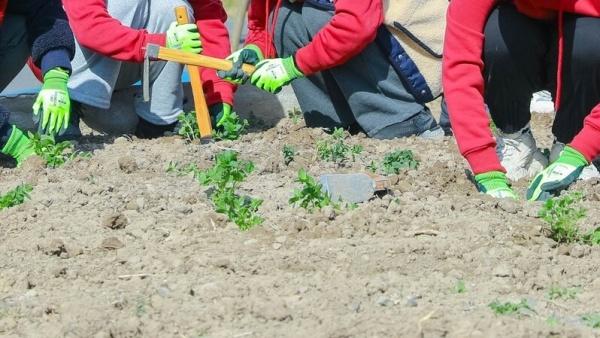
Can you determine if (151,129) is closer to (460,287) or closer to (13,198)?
(13,198)

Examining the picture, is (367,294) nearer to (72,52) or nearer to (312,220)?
(312,220)

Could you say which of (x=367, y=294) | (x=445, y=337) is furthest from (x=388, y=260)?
(x=445, y=337)

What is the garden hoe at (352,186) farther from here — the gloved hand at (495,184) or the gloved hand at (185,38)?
the gloved hand at (185,38)

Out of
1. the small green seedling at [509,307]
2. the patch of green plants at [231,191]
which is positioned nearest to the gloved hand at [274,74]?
the patch of green plants at [231,191]

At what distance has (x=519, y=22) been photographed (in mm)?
4242

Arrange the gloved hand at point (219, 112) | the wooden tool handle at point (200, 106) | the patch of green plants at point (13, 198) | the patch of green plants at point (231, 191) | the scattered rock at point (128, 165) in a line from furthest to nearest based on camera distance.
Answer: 1. the gloved hand at point (219, 112)
2. the wooden tool handle at point (200, 106)
3. the scattered rock at point (128, 165)
4. the patch of green plants at point (13, 198)
5. the patch of green plants at point (231, 191)

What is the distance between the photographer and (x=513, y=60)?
4.29 metres

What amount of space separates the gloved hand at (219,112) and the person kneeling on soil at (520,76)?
4.19 ft

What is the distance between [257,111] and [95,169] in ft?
4.41

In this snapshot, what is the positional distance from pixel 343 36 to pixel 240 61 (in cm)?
48

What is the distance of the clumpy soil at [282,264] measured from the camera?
288cm

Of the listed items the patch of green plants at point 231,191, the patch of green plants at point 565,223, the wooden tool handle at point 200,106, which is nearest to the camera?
the patch of green plants at point 565,223

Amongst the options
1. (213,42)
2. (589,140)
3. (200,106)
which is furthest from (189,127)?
(589,140)

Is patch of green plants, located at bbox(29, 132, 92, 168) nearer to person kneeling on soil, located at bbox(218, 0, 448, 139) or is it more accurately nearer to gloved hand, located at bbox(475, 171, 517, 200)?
person kneeling on soil, located at bbox(218, 0, 448, 139)
